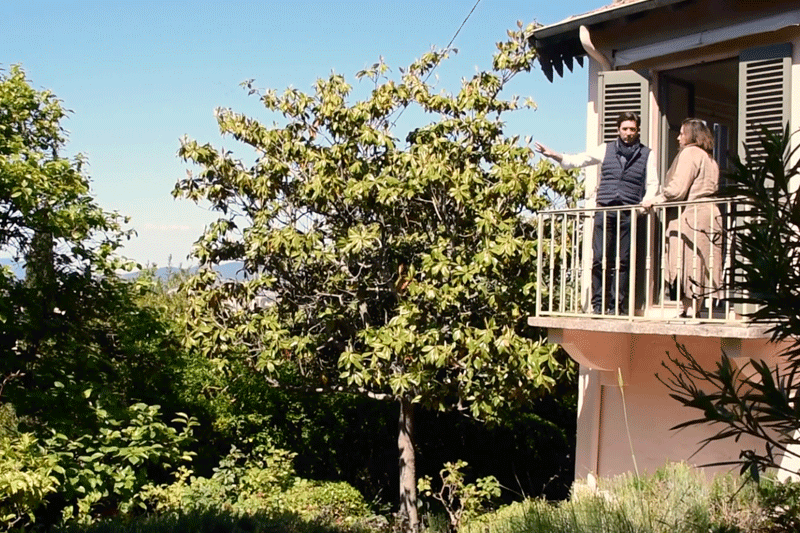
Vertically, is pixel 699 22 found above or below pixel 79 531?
above

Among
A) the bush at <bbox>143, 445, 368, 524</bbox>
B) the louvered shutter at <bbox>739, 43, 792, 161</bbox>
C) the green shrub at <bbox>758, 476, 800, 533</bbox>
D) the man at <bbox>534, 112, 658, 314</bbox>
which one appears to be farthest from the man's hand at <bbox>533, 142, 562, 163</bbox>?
the bush at <bbox>143, 445, 368, 524</bbox>

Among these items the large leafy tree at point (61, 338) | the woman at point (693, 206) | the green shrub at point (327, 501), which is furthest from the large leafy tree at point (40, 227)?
the woman at point (693, 206)

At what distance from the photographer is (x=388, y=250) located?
423 inches

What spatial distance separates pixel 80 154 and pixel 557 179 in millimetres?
5575

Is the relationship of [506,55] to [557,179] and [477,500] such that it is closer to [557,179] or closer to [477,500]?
[557,179]

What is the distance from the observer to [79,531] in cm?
694

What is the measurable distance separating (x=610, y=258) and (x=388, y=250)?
10.6 ft

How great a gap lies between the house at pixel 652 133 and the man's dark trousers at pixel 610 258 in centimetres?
11

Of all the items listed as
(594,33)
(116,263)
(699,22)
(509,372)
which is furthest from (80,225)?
(699,22)

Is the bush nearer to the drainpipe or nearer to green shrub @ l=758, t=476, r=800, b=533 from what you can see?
green shrub @ l=758, t=476, r=800, b=533

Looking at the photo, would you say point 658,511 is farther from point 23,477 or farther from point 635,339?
point 23,477

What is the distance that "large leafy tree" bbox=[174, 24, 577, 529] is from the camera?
9633mm

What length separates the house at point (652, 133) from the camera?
7695 mm

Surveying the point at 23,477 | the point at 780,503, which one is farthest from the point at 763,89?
the point at 23,477
